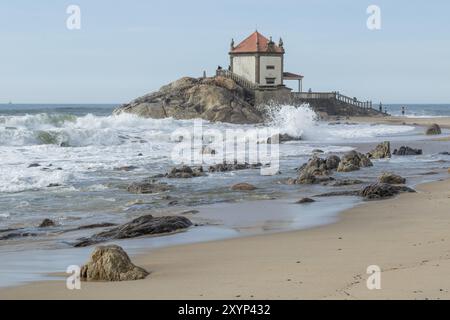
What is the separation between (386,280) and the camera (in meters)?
7.58

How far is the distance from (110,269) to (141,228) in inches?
144

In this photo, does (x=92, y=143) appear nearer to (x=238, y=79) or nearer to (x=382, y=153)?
(x=382, y=153)

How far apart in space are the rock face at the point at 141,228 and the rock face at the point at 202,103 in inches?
1709

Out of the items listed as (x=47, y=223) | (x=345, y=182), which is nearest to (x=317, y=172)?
(x=345, y=182)

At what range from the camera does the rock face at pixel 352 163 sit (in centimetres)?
2272

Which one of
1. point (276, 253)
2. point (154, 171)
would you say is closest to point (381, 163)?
point (154, 171)

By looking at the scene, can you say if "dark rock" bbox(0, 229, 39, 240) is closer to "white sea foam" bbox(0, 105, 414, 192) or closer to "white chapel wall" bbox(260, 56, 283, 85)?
"white sea foam" bbox(0, 105, 414, 192)

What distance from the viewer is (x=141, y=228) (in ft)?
39.3

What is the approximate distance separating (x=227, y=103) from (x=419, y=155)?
29.8 m

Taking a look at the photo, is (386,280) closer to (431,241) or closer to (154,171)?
(431,241)

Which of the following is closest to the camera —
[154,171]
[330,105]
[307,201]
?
[307,201]

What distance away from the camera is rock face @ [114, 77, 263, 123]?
56344 mm

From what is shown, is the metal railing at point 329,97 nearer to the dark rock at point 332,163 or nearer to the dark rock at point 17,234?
the dark rock at point 332,163

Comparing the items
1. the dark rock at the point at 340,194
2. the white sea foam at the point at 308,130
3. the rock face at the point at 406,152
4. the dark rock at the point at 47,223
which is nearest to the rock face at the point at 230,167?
the dark rock at the point at 340,194
